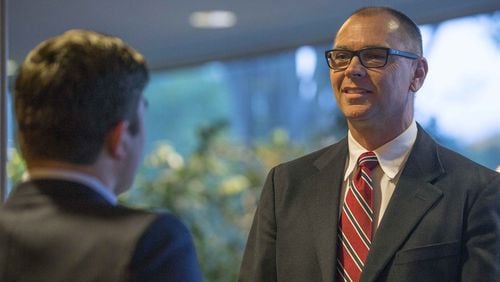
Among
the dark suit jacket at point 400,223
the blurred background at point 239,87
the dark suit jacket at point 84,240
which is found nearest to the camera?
the dark suit jacket at point 84,240

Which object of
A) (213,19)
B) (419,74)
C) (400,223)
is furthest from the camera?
(213,19)

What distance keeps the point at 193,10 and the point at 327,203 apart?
9.17 feet

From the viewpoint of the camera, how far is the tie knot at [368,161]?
6.99 feet

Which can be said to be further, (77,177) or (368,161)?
(368,161)

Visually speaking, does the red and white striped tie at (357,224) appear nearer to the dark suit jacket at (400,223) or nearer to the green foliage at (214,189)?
the dark suit jacket at (400,223)

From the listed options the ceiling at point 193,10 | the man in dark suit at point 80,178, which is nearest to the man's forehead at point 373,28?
the man in dark suit at point 80,178

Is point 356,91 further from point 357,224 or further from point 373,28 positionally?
point 357,224

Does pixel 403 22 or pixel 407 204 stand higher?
pixel 403 22

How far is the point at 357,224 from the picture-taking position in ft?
6.84

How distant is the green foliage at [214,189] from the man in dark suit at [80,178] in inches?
178

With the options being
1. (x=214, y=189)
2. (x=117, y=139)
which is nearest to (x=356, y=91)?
(x=117, y=139)

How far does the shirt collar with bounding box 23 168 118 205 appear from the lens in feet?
4.42

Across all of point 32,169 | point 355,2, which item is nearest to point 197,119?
point 355,2

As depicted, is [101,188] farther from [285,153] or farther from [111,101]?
[285,153]
